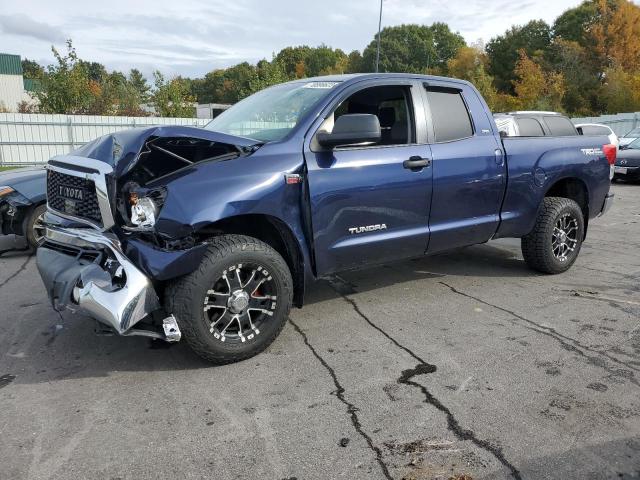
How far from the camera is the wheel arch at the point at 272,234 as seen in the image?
3.55m

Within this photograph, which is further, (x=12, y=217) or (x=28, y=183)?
(x=28, y=183)

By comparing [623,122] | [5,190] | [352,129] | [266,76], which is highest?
[266,76]

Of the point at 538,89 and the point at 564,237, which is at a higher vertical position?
the point at 538,89

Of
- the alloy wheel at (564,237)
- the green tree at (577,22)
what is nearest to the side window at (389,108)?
the alloy wheel at (564,237)

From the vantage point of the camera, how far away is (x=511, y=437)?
2.69 meters

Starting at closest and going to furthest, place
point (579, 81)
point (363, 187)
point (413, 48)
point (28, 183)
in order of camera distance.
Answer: point (363, 187)
point (28, 183)
point (579, 81)
point (413, 48)

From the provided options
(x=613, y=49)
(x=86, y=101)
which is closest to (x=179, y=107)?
(x=86, y=101)

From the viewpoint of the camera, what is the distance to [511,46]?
6394cm

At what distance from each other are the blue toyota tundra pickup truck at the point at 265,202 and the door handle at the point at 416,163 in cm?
1

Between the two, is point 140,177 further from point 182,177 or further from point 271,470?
point 271,470

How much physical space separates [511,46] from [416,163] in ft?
222

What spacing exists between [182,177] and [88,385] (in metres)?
1.41

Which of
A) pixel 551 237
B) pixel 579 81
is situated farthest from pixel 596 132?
pixel 579 81

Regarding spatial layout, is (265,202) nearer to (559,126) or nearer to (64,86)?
(559,126)
